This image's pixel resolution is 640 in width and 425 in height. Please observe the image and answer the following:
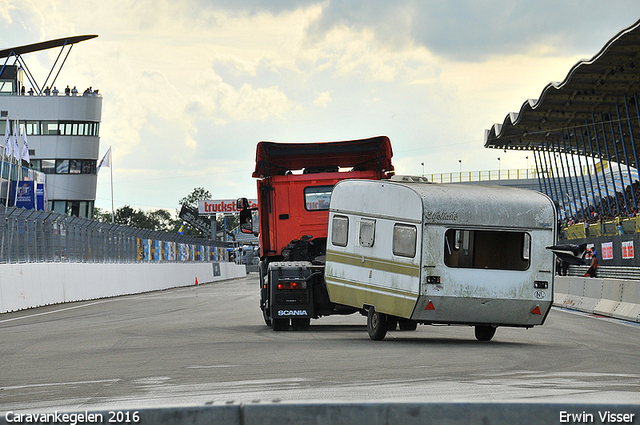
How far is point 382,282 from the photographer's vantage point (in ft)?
44.4

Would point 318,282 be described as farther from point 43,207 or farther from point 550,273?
point 43,207

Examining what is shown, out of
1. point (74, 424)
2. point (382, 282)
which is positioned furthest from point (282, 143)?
point (74, 424)

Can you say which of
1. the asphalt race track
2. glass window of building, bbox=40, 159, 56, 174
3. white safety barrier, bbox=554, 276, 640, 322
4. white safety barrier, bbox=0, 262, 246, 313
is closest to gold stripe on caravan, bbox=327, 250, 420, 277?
the asphalt race track

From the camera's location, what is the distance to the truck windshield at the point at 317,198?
1706 cm

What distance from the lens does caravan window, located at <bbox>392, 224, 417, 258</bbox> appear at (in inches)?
511

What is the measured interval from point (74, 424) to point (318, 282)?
10.9 meters

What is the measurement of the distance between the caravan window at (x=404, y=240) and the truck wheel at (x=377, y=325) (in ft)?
3.89

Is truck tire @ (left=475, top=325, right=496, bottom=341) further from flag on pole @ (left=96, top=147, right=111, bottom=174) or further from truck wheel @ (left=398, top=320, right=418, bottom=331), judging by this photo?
flag on pole @ (left=96, top=147, right=111, bottom=174)

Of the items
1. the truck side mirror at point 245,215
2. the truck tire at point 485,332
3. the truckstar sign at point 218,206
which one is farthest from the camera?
the truckstar sign at point 218,206

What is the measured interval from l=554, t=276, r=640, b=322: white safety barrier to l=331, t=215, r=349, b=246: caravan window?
343 inches

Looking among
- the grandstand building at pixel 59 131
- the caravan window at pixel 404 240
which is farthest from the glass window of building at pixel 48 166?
the caravan window at pixel 404 240

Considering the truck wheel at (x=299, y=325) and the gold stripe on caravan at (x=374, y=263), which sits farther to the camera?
the truck wheel at (x=299, y=325)

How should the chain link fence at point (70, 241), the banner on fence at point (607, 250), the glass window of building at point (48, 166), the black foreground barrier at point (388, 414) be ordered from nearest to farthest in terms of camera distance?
the black foreground barrier at point (388, 414) < the chain link fence at point (70, 241) < the banner on fence at point (607, 250) < the glass window of building at point (48, 166)

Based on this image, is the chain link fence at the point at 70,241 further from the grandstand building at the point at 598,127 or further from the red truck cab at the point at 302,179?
the grandstand building at the point at 598,127
